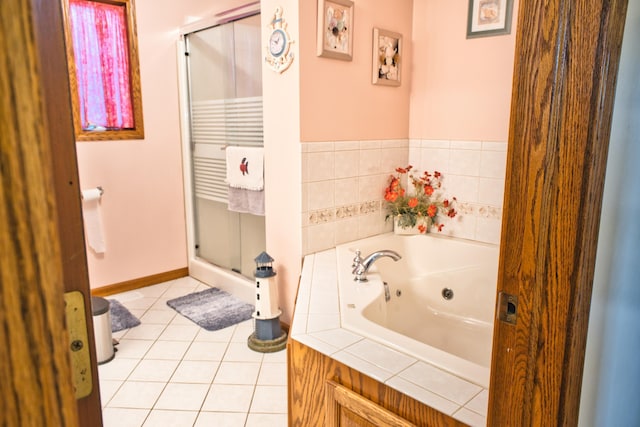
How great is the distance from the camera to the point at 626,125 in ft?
2.73

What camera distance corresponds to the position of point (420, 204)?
3.03 m

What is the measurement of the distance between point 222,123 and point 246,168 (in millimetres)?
558

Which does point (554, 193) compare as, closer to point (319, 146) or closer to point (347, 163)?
point (319, 146)

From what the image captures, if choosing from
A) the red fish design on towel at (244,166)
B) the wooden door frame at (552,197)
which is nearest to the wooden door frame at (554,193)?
the wooden door frame at (552,197)

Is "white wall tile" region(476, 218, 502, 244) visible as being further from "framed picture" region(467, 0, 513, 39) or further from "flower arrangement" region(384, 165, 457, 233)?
"framed picture" region(467, 0, 513, 39)

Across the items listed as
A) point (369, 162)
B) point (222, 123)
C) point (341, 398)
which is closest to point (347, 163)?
point (369, 162)

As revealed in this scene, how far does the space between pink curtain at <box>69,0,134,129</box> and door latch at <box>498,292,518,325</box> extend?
319cm

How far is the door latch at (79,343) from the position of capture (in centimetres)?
56

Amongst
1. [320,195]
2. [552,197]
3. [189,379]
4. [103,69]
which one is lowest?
[189,379]

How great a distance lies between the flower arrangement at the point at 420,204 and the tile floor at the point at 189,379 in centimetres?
116

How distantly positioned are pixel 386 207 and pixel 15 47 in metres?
2.86

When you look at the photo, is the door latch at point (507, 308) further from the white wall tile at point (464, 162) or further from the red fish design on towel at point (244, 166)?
the red fish design on towel at point (244, 166)

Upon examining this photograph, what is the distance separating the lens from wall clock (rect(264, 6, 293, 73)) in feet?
8.16

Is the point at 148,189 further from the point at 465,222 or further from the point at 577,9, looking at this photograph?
the point at 577,9
